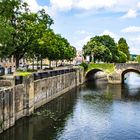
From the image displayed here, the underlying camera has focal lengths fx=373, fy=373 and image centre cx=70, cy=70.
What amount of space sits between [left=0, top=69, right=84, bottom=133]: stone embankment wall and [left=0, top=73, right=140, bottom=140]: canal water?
114 centimetres

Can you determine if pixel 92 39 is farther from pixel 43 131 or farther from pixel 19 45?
pixel 43 131

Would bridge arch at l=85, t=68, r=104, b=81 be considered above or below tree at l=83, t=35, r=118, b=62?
below

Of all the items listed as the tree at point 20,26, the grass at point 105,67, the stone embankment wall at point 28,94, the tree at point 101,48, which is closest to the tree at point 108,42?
the tree at point 101,48

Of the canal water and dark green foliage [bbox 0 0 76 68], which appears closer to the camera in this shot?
the canal water

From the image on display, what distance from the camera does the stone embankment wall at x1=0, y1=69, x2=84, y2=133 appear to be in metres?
45.7

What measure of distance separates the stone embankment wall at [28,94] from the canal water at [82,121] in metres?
1.14

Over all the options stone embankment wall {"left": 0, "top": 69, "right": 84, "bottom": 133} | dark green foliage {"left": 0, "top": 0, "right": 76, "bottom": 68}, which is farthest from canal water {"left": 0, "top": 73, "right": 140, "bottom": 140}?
dark green foliage {"left": 0, "top": 0, "right": 76, "bottom": 68}

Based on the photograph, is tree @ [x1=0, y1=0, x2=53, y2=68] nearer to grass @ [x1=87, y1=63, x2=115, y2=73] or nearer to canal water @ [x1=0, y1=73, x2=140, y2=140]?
canal water @ [x1=0, y1=73, x2=140, y2=140]

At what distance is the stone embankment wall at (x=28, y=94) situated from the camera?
45.7 meters

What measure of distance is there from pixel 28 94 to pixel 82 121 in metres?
8.93

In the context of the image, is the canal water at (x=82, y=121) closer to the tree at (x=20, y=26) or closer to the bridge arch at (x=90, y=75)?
the tree at (x=20, y=26)

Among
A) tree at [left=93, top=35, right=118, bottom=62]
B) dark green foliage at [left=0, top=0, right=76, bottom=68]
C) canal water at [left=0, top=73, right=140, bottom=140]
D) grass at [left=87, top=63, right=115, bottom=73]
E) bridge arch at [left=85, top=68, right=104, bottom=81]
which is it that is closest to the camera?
canal water at [left=0, top=73, right=140, bottom=140]

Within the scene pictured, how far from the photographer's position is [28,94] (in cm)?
5522

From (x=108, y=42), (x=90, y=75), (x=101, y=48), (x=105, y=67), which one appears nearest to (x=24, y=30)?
(x=105, y=67)
